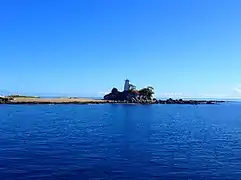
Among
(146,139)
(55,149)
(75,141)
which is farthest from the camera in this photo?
(146,139)

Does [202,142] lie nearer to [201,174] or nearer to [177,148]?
[177,148]

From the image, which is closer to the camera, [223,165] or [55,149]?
[223,165]

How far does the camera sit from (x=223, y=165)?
35250mm

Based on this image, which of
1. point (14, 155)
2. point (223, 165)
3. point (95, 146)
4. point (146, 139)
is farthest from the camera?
point (146, 139)

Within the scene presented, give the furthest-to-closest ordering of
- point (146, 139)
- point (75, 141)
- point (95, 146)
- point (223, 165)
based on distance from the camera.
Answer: point (146, 139), point (75, 141), point (95, 146), point (223, 165)

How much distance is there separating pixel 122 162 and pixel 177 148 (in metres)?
11.9

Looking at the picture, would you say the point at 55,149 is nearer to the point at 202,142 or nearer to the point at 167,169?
the point at 167,169

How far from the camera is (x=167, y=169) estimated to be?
33.0m

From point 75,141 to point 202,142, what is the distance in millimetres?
17714

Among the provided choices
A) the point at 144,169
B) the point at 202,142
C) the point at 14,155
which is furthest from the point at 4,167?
the point at 202,142

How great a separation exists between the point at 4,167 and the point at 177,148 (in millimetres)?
21552

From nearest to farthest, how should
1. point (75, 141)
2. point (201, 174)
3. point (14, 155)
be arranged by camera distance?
1. point (201, 174)
2. point (14, 155)
3. point (75, 141)

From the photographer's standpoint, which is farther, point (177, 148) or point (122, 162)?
point (177, 148)

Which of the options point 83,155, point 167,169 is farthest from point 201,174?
point 83,155
